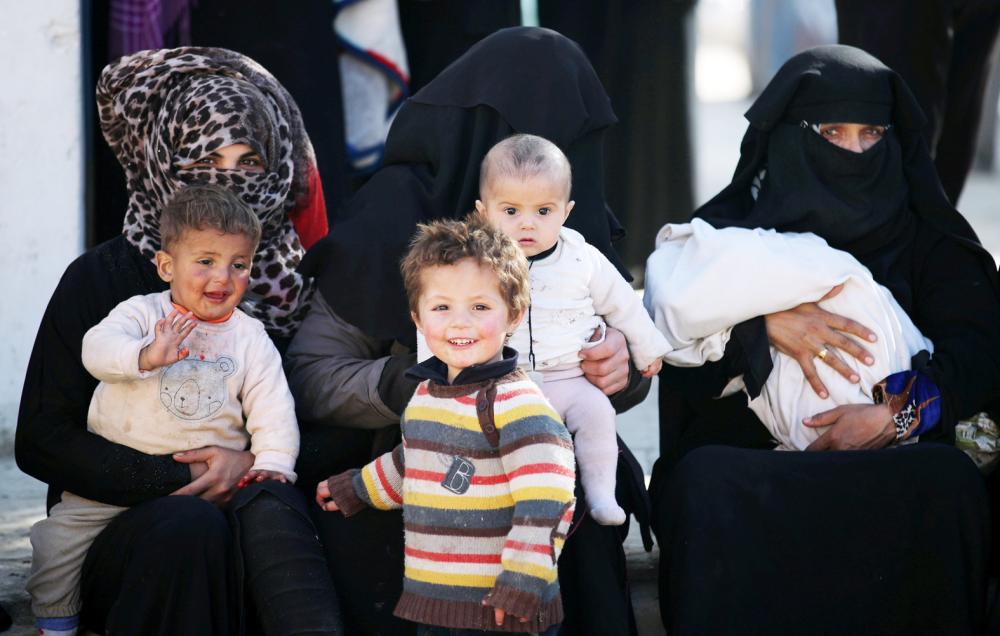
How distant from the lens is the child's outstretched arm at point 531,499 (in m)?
2.61

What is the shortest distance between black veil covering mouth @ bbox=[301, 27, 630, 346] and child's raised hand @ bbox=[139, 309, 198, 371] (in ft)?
1.78

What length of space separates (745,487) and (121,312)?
1.47m

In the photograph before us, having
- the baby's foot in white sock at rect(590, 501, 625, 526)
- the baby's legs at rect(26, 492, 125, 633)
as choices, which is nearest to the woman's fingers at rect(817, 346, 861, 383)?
the baby's foot in white sock at rect(590, 501, 625, 526)

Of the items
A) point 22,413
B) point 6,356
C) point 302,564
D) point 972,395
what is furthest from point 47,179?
point 972,395

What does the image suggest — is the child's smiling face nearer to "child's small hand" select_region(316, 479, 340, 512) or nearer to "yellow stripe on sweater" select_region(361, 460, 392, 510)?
"yellow stripe on sweater" select_region(361, 460, 392, 510)

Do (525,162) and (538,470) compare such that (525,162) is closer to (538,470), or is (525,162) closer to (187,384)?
(538,470)

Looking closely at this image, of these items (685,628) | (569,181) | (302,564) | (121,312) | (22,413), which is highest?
(569,181)

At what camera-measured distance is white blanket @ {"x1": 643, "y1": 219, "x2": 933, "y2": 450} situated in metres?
3.39

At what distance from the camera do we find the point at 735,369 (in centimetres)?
350

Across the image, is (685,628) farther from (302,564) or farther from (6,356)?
(6,356)

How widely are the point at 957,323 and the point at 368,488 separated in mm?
1617

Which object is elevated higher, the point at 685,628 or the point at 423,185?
the point at 423,185

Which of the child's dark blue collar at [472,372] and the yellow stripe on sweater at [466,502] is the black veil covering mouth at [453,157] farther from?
the yellow stripe on sweater at [466,502]

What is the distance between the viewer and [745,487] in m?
3.14
